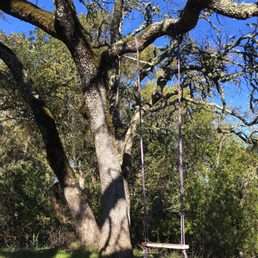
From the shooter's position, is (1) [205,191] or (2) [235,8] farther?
(1) [205,191]

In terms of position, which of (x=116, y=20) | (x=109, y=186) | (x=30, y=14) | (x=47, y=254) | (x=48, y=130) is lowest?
(x=47, y=254)

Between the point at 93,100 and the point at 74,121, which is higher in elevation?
the point at 74,121

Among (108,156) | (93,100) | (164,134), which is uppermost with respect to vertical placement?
(164,134)

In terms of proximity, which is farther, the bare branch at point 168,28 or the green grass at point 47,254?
the green grass at point 47,254

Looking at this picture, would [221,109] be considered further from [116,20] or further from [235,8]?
[235,8]

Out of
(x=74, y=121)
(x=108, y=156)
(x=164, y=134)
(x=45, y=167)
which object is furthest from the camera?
(x=45, y=167)

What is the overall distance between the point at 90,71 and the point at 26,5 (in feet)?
5.70

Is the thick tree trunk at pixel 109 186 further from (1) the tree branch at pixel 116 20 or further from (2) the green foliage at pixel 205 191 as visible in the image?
(2) the green foliage at pixel 205 191

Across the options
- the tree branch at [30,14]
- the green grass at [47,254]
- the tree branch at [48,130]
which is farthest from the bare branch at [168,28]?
the green grass at [47,254]

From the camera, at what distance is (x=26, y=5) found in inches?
382

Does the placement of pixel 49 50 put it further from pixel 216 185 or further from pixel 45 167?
pixel 216 185

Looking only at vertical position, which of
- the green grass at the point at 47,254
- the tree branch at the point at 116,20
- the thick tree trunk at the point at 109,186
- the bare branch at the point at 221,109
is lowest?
the green grass at the point at 47,254

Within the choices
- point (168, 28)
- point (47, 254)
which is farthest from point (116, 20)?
point (47, 254)

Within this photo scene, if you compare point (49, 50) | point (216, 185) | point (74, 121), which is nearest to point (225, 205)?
point (216, 185)
